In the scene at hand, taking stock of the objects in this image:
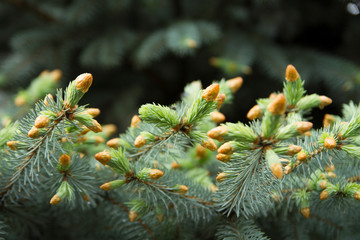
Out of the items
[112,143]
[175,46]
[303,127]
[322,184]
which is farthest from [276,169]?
[175,46]

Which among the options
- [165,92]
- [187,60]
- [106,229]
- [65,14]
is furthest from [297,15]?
[106,229]

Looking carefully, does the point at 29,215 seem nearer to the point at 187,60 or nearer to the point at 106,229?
the point at 106,229

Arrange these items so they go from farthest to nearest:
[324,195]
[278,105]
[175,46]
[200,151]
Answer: [175,46]
[200,151]
[324,195]
[278,105]

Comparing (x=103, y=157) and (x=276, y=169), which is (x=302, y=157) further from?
(x=103, y=157)

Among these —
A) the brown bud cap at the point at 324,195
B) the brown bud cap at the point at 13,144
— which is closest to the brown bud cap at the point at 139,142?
the brown bud cap at the point at 13,144

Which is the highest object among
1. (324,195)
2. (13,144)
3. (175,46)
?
(175,46)

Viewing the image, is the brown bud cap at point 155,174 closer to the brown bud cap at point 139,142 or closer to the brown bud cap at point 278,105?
the brown bud cap at point 139,142

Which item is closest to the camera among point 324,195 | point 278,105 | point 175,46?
point 278,105

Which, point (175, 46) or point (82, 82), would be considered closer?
point (82, 82)

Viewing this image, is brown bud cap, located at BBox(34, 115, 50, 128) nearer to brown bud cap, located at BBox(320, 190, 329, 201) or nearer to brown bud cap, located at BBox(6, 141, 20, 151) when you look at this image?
brown bud cap, located at BBox(6, 141, 20, 151)
